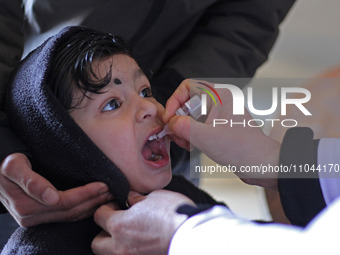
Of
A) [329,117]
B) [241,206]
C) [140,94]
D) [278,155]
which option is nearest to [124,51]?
[140,94]

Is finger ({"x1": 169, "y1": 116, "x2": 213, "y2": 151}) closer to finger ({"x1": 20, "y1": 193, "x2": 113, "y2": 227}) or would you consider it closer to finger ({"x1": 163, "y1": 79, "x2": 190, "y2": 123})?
finger ({"x1": 163, "y1": 79, "x2": 190, "y2": 123})

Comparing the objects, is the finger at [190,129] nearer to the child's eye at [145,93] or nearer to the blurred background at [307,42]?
the child's eye at [145,93]

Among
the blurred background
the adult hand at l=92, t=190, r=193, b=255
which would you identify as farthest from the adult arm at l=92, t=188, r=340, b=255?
the blurred background

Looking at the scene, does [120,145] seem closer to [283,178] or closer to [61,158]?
[61,158]

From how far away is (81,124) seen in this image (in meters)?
0.94

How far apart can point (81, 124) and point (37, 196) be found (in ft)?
0.52

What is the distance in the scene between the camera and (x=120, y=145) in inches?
36.9

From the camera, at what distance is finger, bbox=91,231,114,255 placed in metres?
0.82

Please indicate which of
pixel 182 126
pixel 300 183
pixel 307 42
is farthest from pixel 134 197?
pixel 307 42

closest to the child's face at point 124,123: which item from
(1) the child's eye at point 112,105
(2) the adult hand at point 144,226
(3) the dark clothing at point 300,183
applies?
(1) the child's eye at point 112,105

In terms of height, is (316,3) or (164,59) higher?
(164,59)

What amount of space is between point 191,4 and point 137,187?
1.57 feet

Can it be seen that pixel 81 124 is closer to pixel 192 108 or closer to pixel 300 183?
pixel 192 108

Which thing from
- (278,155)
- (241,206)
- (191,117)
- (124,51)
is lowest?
(241,206)
